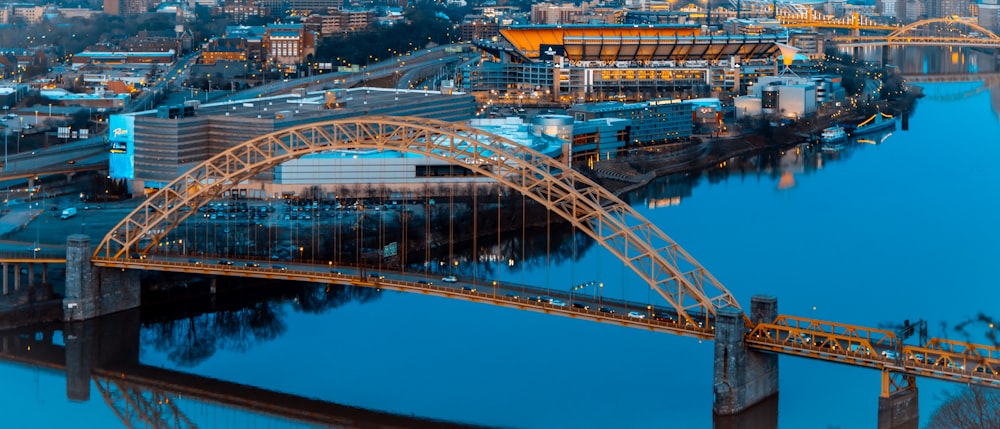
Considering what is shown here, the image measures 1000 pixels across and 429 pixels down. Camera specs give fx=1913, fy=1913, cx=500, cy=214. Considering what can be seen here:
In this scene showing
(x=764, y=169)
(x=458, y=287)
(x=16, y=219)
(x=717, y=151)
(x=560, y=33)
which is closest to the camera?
(x=458, y=287)

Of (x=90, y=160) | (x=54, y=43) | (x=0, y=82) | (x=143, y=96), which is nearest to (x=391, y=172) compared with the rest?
(x=90, y=160)

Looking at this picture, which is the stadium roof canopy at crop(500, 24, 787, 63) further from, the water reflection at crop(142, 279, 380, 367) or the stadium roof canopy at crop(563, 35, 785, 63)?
the water reflection at crop(142, 279, 380, 367)

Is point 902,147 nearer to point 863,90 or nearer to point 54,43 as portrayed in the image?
point 863,90

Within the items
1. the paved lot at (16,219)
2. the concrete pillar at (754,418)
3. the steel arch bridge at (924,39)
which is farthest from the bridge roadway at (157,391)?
the steel arch bridge at (924,39)

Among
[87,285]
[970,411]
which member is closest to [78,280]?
[87,285]

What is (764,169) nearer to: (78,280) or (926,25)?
Answer: (78,280)

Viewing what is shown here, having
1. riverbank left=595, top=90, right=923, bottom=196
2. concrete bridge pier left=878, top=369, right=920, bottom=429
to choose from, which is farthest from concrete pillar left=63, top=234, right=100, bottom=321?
riverbank left=595, top=90, right=923, bottom=196

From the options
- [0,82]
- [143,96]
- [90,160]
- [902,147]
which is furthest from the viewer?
[0,82]
